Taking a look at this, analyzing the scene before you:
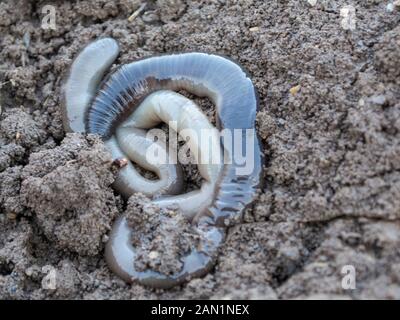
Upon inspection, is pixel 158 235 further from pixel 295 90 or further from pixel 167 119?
pixel 295 90

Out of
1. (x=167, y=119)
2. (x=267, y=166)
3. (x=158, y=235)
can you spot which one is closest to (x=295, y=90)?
(x=267, y=166)

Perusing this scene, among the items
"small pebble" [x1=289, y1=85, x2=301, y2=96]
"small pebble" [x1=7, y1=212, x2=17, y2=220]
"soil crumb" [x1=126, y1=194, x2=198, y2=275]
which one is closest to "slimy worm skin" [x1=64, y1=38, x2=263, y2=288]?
"soil crumb" [x1=126, y1=194, x2=198, y2=275]

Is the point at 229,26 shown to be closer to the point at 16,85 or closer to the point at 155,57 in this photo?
the point at 155,57

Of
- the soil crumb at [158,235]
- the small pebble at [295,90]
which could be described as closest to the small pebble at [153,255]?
the soil crumb at [158,235]

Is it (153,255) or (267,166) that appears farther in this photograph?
(267,166)

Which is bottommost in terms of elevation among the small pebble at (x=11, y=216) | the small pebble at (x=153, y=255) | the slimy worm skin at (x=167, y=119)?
the small pebble at (x=153, y=255)

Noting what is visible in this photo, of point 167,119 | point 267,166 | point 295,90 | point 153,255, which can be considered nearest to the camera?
point 153,255

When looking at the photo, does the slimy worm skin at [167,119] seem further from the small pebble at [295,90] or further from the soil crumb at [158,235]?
the small pebble at [295,90]
